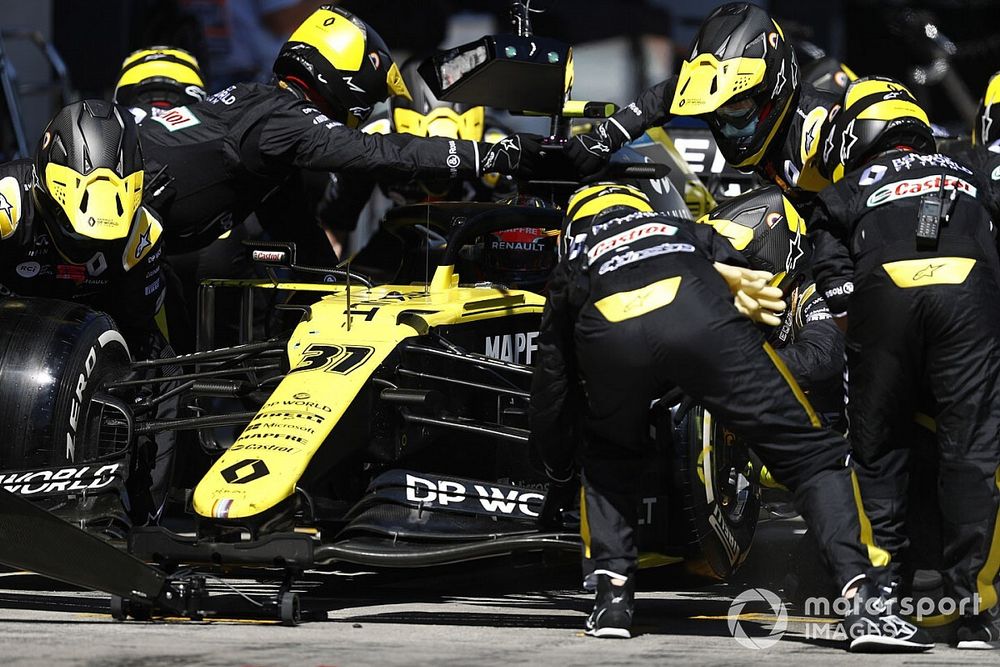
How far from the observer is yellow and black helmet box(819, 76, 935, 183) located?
5961 millimetres

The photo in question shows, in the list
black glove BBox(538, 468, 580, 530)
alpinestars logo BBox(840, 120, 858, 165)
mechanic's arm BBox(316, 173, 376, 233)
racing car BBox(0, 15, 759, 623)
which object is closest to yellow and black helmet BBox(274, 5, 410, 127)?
racing car BBox(0, 15, 759, 623)

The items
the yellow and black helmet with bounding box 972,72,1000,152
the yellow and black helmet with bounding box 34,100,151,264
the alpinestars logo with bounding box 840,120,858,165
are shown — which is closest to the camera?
the alpinestars logo with bounding box 840,120,858,165

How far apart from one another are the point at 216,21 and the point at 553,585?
10.0 metres

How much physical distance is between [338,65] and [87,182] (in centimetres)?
168

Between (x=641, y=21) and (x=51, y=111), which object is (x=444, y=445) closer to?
(x=51, y=111)

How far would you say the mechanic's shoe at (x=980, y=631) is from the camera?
5.31 metres

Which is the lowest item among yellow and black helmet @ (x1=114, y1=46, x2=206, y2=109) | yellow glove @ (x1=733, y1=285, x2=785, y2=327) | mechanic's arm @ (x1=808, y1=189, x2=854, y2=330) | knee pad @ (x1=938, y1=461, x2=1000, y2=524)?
knee pad @ (x1=938, y1=461, x2=1000, y2=524)

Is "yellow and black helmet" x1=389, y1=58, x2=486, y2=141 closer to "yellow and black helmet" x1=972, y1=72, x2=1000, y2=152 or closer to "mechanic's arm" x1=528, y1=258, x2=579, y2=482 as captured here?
"yellow and black helmet" x1=972, y1=72, x2=1000, y2=152

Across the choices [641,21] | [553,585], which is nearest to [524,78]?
[553,585]

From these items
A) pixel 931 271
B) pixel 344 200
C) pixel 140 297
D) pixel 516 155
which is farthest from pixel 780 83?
pixel 344 200

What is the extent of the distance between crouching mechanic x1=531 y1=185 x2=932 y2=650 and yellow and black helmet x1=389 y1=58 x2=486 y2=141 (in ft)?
15.0

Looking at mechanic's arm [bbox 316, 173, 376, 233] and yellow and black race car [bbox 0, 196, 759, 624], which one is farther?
mechanic's arm [bbox 316, 173, 376, 233]

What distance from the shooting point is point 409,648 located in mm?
4934

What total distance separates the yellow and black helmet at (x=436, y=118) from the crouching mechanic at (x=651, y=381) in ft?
15.0
